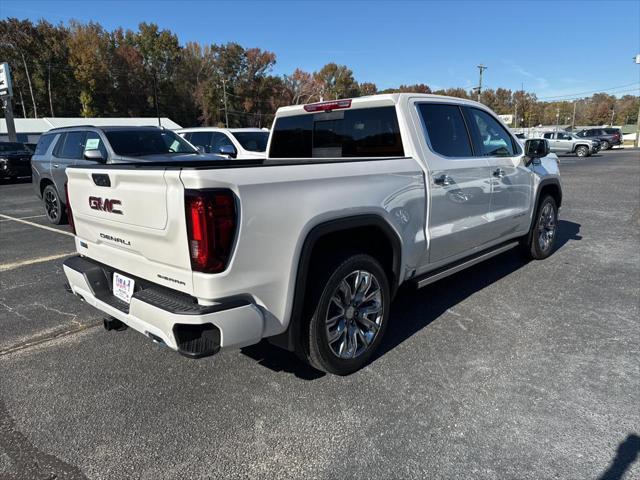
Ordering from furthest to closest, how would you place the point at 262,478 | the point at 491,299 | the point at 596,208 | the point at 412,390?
the point at 596,208 → the point at 491,299 → the point at 412,390 → the point at 262,478

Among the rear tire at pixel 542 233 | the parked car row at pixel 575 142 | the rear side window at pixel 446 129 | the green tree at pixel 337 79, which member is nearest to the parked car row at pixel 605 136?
the parked car row at pixel 575 142

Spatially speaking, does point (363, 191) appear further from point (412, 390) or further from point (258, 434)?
point (258, 434)

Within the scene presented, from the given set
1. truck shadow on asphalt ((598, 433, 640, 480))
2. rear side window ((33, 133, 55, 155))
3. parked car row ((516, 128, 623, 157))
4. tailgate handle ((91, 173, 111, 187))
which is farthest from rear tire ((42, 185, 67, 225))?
parked car row ((516, 128, 623, 157))

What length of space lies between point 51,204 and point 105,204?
685 centimetres

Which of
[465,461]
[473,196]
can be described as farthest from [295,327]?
[473,196]

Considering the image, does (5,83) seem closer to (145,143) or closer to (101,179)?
(145,143)

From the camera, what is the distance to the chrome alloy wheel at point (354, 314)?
9.88ft

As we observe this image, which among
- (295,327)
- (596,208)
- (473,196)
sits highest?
(473,196)

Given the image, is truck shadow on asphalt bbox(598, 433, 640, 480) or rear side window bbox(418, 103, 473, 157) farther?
rear side window bbox(418, 103, 473, 157)

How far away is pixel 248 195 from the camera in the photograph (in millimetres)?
2328

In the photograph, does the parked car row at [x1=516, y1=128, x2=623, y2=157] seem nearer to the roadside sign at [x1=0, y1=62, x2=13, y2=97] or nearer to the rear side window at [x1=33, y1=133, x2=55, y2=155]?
the rear side window at [x1=33, y1=133, x2=55, y2=155]

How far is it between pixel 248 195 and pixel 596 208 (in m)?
10.2

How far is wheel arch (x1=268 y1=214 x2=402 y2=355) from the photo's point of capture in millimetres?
2662

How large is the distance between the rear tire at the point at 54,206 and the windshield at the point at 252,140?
181 inches
